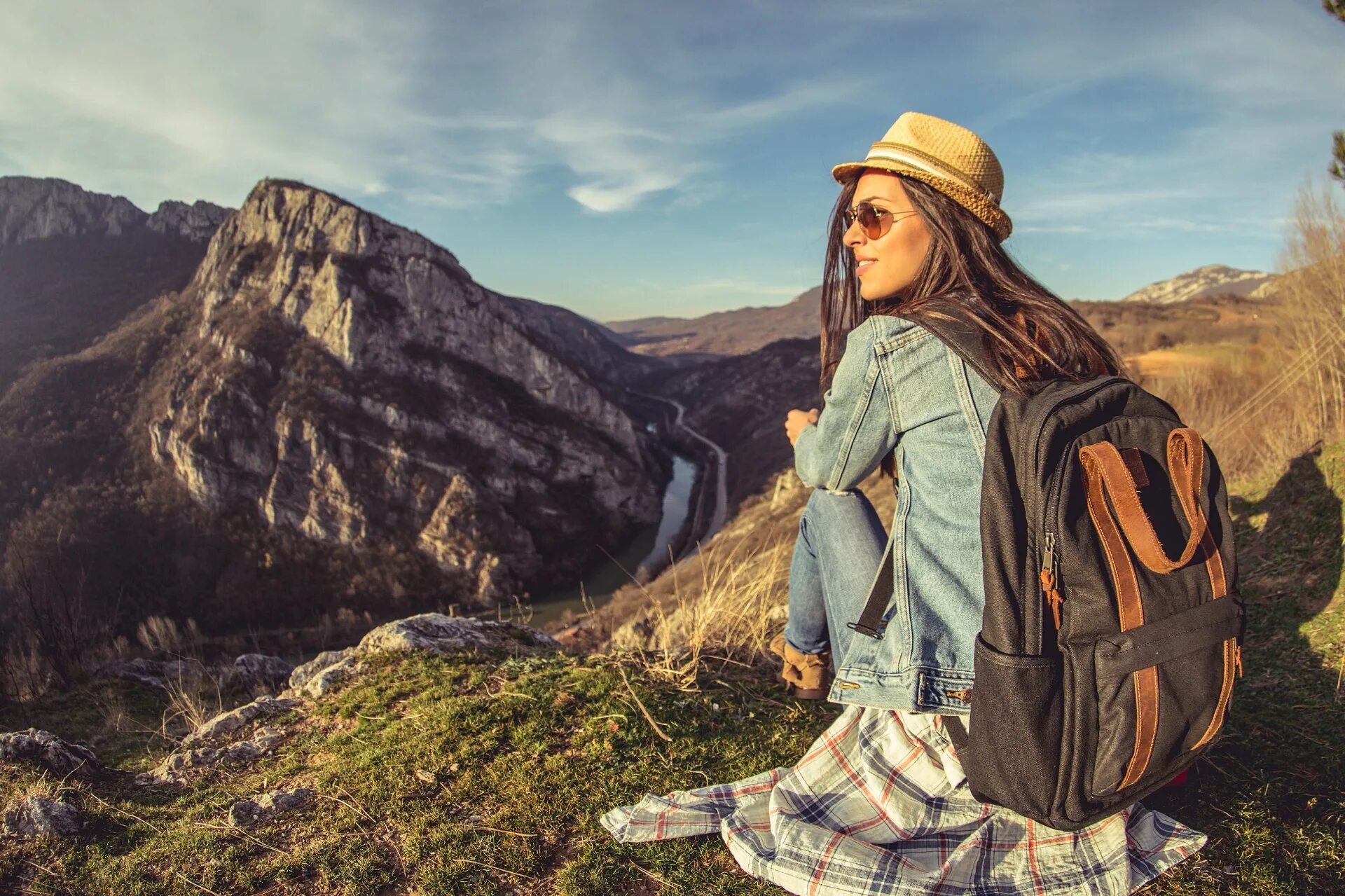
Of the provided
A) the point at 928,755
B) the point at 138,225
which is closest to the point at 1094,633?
the point at 928,755

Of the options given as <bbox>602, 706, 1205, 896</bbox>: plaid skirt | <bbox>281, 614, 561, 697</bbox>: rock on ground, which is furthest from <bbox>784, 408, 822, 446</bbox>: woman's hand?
<bbox>281, 614, 561, 697</bbox>: rock on ground

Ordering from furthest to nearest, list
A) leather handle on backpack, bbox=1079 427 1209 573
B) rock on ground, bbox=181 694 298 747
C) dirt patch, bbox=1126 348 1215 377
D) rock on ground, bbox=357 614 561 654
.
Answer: dirt patch, bbox=1126 348 1215 377 < rock on ground, bbox=357 614 561 654 < rock on ground, bbox=181 694 298 747 < leather handle on backpack, bbox=1079 427 1209 573

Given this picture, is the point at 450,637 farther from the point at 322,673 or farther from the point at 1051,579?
the point at 1051,579

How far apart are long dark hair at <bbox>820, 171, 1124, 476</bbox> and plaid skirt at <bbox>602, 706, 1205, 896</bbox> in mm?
1051

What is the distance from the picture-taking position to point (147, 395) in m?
77.4

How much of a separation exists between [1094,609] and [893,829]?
1101mm

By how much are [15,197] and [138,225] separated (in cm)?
2329

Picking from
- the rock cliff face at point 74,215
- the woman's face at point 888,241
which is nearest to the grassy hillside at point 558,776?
the woman's face at point 888,241

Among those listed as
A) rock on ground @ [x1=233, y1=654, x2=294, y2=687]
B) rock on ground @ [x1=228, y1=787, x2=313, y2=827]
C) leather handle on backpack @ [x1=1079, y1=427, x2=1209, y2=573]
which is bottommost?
rock on ground @ [x1=233, y1=654, x2=294, y2=687]

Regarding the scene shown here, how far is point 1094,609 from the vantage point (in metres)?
1.80

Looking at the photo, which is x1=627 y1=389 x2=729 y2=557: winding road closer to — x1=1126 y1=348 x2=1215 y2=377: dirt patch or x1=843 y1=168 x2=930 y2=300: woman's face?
x1=1126 y1=348 x2=1215 y2=377: dirt patch

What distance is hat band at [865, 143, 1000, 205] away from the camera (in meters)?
2.19

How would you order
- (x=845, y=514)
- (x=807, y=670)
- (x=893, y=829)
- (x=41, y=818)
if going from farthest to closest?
(x=807, y=670) < (x=41, y=818) < (x=845, y=514) < (x=893, y=829)

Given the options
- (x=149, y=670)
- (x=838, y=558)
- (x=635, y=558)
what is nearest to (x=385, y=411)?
(x=635, y=558)
